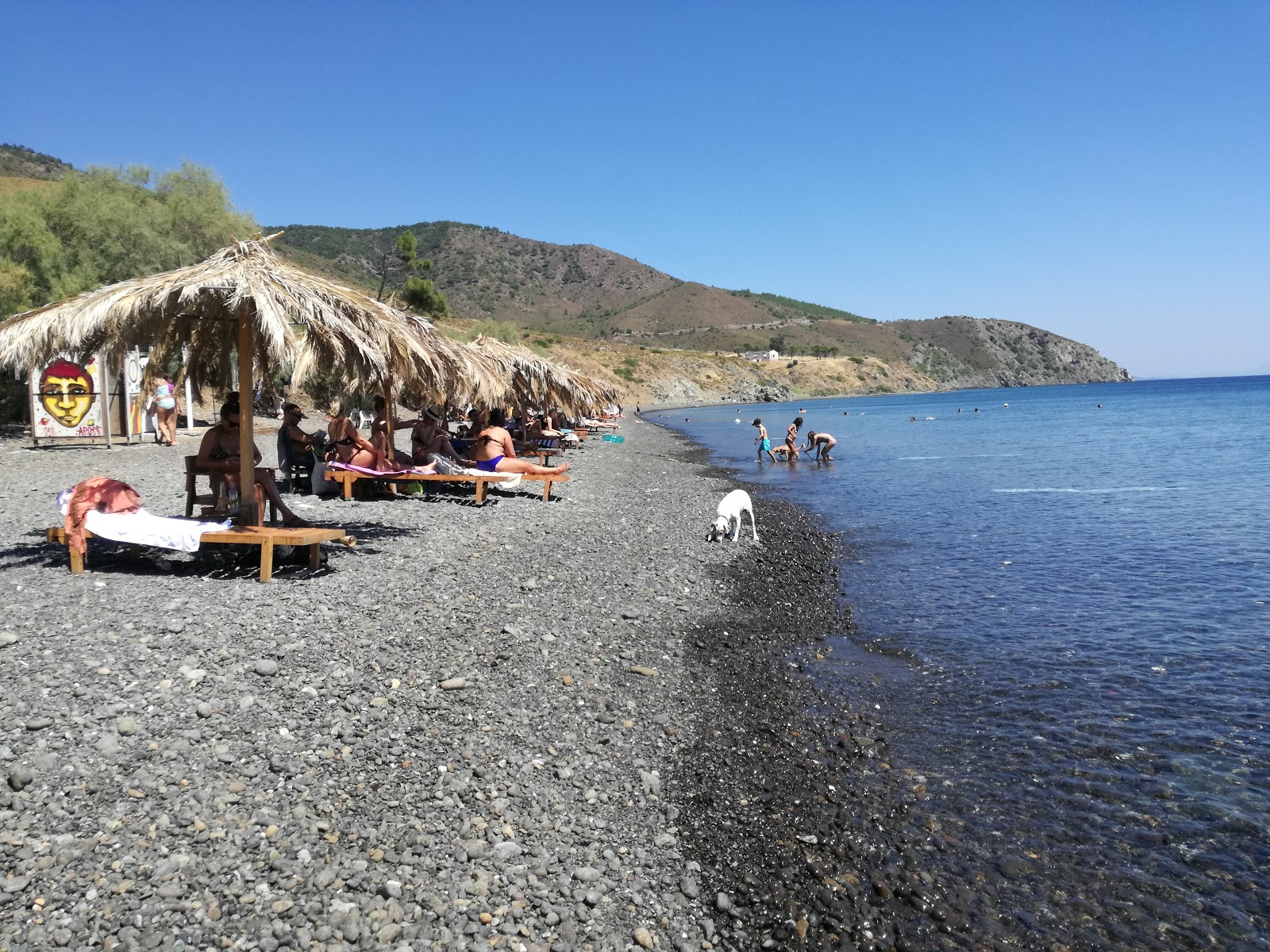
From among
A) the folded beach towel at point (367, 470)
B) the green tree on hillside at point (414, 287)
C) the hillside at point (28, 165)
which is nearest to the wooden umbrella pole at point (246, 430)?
the folded beach towel at point (367, 470)

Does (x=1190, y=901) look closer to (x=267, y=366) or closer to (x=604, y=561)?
(x=604, y=561)

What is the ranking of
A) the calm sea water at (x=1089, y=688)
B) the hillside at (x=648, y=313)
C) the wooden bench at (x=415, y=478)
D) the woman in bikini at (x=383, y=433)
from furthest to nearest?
the hillside at (x=648, y=313) → the woman in bikini at (x=383, y=433) → the wooden bench at (x=415, y=478) → the calm sea water at (x=1089, y=688)

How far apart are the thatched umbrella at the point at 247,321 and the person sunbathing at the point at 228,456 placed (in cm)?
34

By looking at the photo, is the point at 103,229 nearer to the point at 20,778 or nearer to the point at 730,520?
the point at 730,520

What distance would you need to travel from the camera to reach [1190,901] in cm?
380

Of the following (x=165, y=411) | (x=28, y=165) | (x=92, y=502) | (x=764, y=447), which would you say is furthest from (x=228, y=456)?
(x=28, y=165)

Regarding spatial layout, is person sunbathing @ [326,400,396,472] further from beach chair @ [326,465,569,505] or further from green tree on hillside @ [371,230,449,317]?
green tree on hillside @ [371,230,449,317]

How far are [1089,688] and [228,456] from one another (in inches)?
312

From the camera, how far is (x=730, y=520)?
11484mm

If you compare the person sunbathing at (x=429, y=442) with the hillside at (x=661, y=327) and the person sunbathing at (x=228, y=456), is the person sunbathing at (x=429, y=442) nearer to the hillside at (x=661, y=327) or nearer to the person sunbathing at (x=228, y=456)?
the person sunbathing at (x=228, y=456)

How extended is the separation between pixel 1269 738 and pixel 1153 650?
1866mm

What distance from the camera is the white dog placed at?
11234 mm

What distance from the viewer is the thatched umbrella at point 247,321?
21.0 feet

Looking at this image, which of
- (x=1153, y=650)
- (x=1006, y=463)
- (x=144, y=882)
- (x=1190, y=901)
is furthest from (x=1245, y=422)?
(x=144, y=882)
